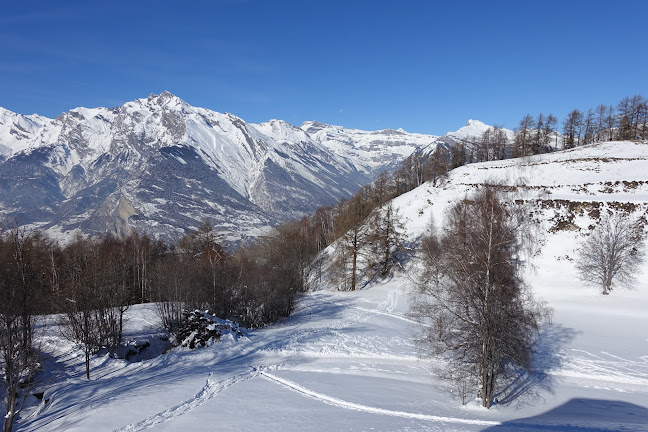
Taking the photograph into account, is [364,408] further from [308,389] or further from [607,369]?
[607,369]

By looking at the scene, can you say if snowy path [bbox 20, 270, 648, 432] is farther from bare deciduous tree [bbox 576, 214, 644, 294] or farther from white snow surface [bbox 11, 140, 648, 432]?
A: bare deciduous tree [bbox 576, 214, 644, 294]

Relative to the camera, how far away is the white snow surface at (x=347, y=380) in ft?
43.4

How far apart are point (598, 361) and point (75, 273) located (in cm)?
3945

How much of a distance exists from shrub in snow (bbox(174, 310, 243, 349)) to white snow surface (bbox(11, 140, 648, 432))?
953mm

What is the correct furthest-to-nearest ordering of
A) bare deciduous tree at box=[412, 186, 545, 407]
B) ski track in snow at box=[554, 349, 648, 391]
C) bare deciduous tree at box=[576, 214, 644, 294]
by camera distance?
bare deciduous tree at box=[576, 214, 644, 294]
ski track in snow at box=[554, 349, 648, 391]
bare deciduous tree at box=[412, 186, 545, 407]

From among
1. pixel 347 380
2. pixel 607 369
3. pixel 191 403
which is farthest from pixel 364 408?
pixel 607 369

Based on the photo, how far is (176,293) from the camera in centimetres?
3102

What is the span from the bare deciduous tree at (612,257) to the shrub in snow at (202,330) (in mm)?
39123

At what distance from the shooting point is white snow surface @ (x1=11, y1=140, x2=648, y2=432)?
1323 cm

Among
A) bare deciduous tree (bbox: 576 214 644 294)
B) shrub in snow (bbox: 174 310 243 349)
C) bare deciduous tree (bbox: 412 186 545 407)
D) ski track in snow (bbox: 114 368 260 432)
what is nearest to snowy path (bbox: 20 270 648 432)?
ski track in snow (bbox: 114 368 260 432)

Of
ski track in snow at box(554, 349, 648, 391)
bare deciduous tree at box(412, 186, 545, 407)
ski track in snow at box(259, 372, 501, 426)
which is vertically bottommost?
ski track in snow at box(554, 349, 648, 391)

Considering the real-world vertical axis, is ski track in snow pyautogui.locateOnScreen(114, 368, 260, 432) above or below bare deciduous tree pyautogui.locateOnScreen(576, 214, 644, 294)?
below

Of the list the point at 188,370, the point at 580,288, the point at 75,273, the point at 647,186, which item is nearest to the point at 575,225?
the point at 580,288

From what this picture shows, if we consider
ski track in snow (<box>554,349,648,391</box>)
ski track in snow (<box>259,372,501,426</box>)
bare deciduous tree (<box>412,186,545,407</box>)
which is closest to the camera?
ski track in snow (<box>259,372,501,426</box>)
